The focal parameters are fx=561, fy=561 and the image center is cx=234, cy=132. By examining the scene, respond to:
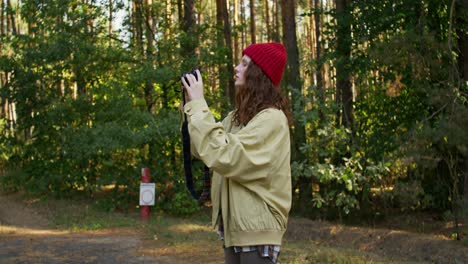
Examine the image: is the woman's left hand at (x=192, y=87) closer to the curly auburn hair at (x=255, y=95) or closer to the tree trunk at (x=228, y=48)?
the curly auburn hair at (x=255, y=95)

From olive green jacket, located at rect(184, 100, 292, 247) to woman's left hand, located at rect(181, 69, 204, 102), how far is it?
0.13 feet

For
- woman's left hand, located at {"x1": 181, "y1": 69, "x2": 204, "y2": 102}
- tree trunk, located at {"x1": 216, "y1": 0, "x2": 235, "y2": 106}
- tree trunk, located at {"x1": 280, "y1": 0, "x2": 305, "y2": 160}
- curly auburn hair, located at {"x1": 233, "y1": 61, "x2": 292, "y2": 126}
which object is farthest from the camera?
tree trunk, located at {"x1": 216, "y1": 0, "x2": 235, "y2": 106}

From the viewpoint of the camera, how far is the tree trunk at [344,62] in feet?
41.6

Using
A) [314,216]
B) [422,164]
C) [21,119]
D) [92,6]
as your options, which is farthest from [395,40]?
[21,119]

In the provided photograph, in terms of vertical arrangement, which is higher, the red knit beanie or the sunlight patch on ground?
the red knit beanie

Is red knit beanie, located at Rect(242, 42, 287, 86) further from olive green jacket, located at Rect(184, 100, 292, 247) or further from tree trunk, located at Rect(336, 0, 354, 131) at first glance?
tree trunk, located at Rect(336, 0, 354, 131)

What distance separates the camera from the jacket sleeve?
2361 mm

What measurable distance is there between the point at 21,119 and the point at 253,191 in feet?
40.8

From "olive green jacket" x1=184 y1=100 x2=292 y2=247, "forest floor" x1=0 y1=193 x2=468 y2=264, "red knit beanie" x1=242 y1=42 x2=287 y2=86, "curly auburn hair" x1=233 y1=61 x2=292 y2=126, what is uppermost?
Result: "red knit beanie" x1=242 y1=42 x2=287 y2=86

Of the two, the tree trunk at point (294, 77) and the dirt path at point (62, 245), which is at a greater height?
the tree trunk at point (294, 77)

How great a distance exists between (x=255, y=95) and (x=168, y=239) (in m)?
7.18

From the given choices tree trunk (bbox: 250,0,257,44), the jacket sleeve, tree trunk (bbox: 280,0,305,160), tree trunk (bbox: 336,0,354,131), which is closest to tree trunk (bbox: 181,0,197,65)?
tree trunk (bbox: 280,0,305,160)

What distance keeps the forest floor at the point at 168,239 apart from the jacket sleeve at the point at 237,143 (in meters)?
4.74

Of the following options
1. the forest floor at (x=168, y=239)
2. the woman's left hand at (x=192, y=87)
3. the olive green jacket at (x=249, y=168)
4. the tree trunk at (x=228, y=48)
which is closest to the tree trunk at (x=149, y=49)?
the tree trunk at (x=228, y=48)
